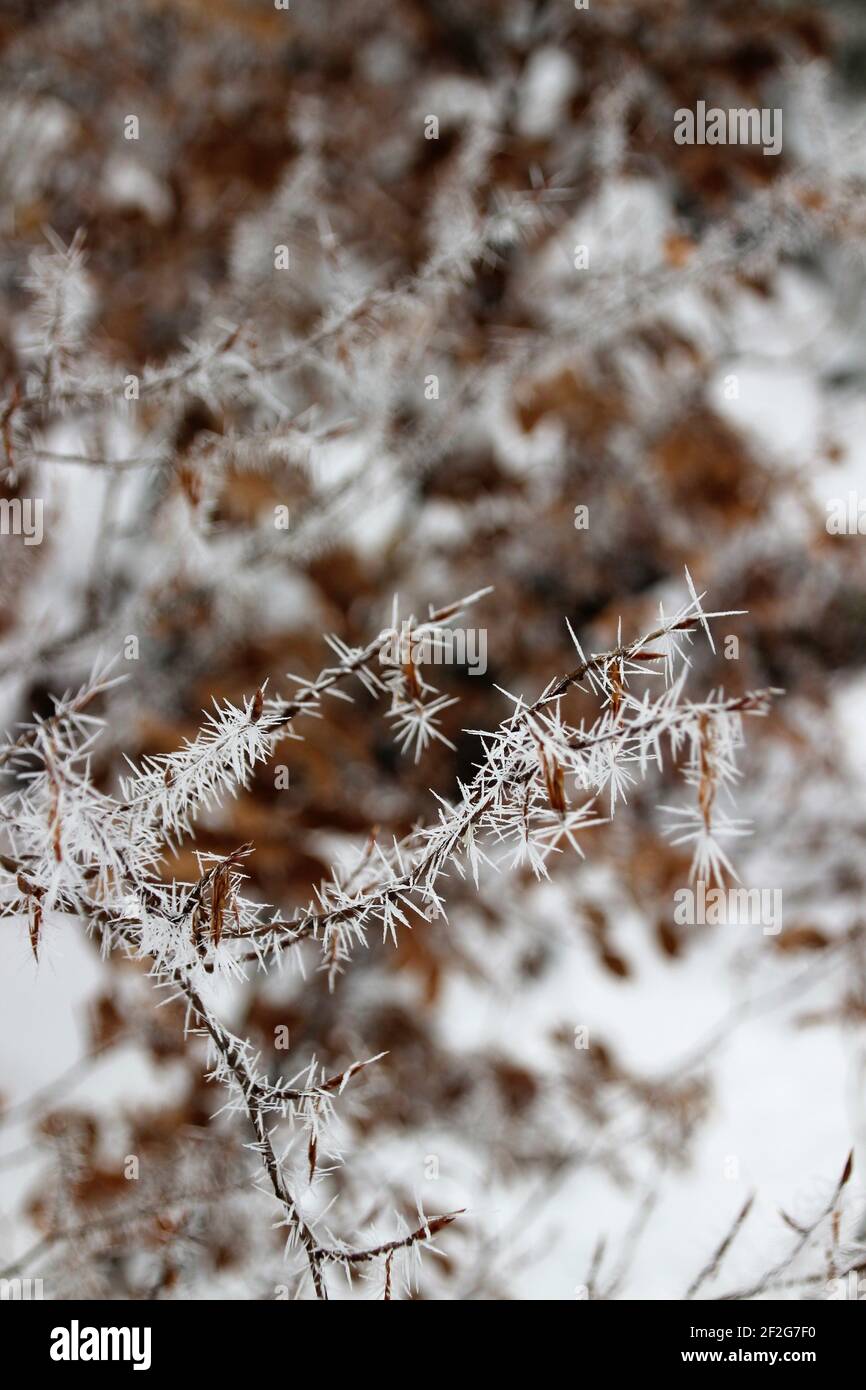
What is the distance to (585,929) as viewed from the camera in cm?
109

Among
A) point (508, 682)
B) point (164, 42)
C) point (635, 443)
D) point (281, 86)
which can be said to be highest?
point (164, 42)

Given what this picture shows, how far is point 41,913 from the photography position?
1.15ft

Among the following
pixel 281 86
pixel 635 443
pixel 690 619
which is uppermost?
pixel 281 86

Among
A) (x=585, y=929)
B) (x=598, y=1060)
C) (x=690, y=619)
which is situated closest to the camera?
(x=690, y=619)

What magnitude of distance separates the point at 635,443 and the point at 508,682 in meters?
0.43

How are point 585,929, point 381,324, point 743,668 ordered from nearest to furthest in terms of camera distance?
point 381,324
point 585,929
point 743,668

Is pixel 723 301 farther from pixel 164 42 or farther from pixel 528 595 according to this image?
pixel 164 42

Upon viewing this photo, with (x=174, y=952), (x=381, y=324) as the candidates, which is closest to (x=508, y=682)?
(x=381, y=324)
